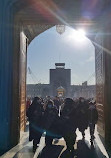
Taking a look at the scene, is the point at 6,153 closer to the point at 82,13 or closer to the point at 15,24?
the point at 15,24

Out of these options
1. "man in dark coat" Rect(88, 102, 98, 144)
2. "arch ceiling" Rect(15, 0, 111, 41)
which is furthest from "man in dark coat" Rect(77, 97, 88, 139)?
"arch ceiling" Rect(15, 0, 111, 41)

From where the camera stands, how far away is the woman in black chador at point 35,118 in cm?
636

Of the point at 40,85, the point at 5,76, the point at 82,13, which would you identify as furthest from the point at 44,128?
the point at 40,85

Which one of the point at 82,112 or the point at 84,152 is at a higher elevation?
the point at 82,112

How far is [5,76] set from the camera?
6270 mm

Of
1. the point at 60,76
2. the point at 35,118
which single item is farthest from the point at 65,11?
the point at 60,76

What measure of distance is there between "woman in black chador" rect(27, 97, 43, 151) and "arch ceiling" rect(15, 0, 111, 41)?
2.81 metres

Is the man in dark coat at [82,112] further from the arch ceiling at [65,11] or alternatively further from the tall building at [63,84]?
the tall building at [63,84]

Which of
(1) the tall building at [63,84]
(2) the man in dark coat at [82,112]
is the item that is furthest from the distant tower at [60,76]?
(2) the man in dark coat at [82,112]

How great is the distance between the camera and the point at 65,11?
7.09 meters

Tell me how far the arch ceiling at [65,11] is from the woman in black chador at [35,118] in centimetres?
281

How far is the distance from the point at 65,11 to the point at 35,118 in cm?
357

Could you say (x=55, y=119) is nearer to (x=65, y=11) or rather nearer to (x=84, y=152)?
(x=84, y=152)

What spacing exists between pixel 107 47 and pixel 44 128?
130 inches
